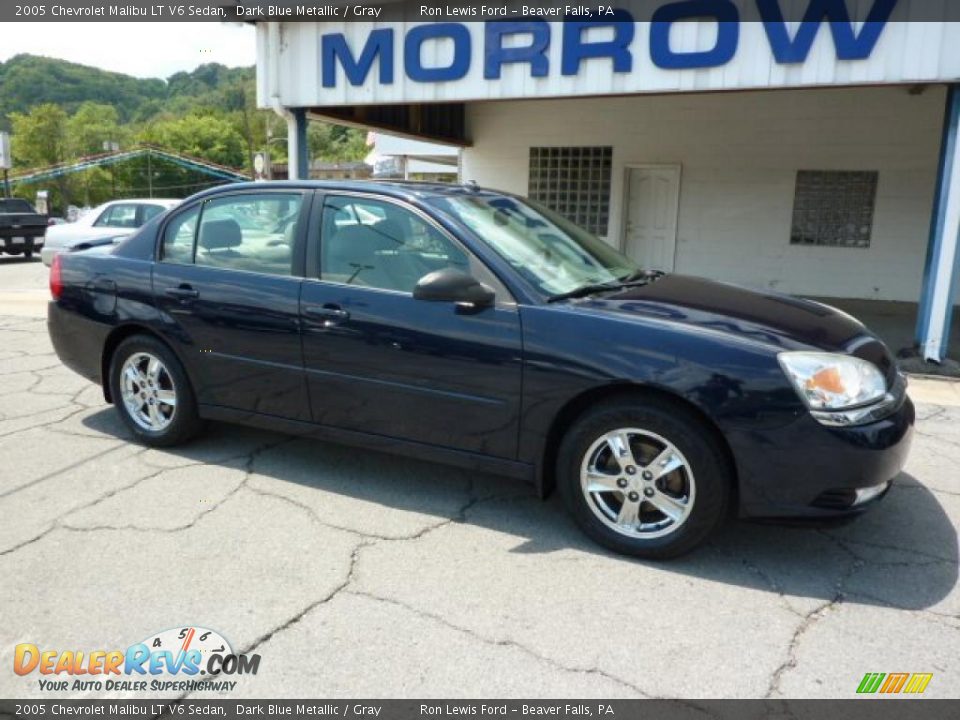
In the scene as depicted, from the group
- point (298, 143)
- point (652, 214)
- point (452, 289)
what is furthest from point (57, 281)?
point (652, 214)

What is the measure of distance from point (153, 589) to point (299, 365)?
134 cm

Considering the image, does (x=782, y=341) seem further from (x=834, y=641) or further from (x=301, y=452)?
(x=301, y=452)

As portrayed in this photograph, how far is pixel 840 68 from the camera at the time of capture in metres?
6.96

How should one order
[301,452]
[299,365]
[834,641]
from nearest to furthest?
1. [834,641]
2. [299,365]
3. [301,452]

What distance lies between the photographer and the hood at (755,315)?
10.5 feet

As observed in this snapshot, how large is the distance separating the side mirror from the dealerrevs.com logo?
163cm

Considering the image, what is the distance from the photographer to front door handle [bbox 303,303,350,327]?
12.5ft

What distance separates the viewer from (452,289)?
3350 mm

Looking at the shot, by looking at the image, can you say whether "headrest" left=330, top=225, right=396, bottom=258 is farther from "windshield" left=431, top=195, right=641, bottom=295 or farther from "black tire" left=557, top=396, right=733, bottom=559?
"black tire" left=557, top=396, right=733, bottom=559

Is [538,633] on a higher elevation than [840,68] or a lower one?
lower

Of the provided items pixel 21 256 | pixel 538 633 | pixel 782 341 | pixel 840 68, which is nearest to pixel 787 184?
pixel 840 68

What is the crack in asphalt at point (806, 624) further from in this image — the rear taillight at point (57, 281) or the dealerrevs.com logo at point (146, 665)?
the rear taillight at point (57, 281)

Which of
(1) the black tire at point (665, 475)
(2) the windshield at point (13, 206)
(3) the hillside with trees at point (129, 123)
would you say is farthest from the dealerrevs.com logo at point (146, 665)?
(3) the hillside with trees at point (129, 123)
